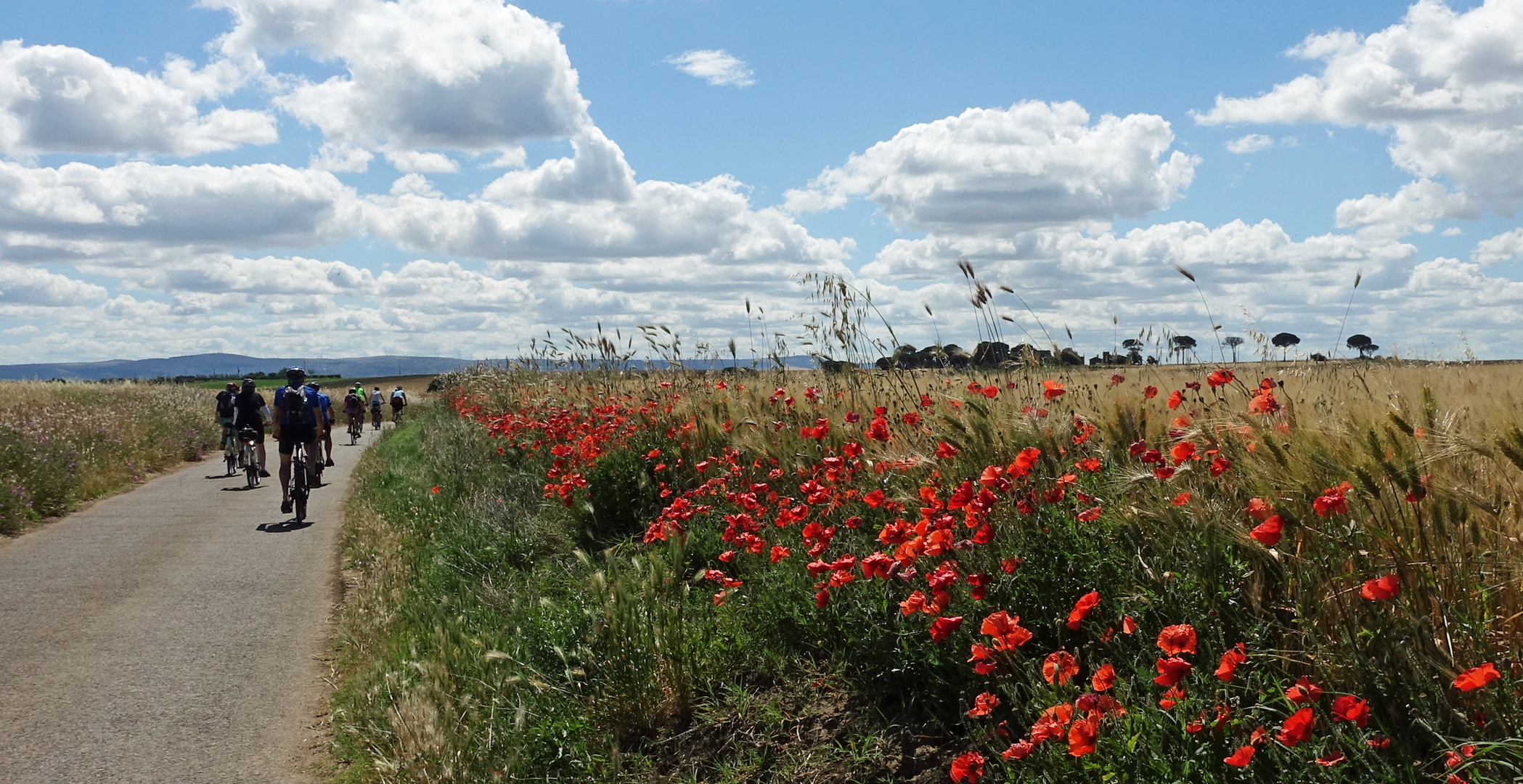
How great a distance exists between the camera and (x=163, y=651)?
7.07m

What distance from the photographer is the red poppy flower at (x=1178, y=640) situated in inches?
97.2

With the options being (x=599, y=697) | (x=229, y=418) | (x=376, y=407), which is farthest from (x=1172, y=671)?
(x=376, y=407)

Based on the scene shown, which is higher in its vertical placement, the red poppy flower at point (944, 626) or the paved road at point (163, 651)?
the red poppy flower at point (944, 626)

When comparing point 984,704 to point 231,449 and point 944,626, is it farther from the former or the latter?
point 231,449

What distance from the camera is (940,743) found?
11.4ft

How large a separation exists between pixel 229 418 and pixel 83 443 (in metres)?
2.66

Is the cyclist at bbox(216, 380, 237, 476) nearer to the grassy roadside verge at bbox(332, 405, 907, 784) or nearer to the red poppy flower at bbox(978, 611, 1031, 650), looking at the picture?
the grassy roadside verge at bbox(332, 405, 907, 784)

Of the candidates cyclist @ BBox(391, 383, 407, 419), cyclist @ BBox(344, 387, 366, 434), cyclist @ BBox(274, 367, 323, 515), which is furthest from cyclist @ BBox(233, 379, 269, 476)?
cyclist @ BBox(391, 383, 407, 419)

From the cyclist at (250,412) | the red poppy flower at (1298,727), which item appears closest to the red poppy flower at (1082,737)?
the red poppy flower at (1298,727)

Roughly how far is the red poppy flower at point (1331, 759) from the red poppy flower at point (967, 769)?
0.88 m

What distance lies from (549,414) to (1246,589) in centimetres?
917

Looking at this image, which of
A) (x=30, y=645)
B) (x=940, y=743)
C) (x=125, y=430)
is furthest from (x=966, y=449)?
(x=125, y=430)

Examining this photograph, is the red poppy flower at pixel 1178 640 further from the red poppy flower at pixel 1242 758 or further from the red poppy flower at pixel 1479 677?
the red poppy flower at pixel 1479 677

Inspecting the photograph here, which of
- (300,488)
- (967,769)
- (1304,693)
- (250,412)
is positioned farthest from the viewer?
(250,412)
